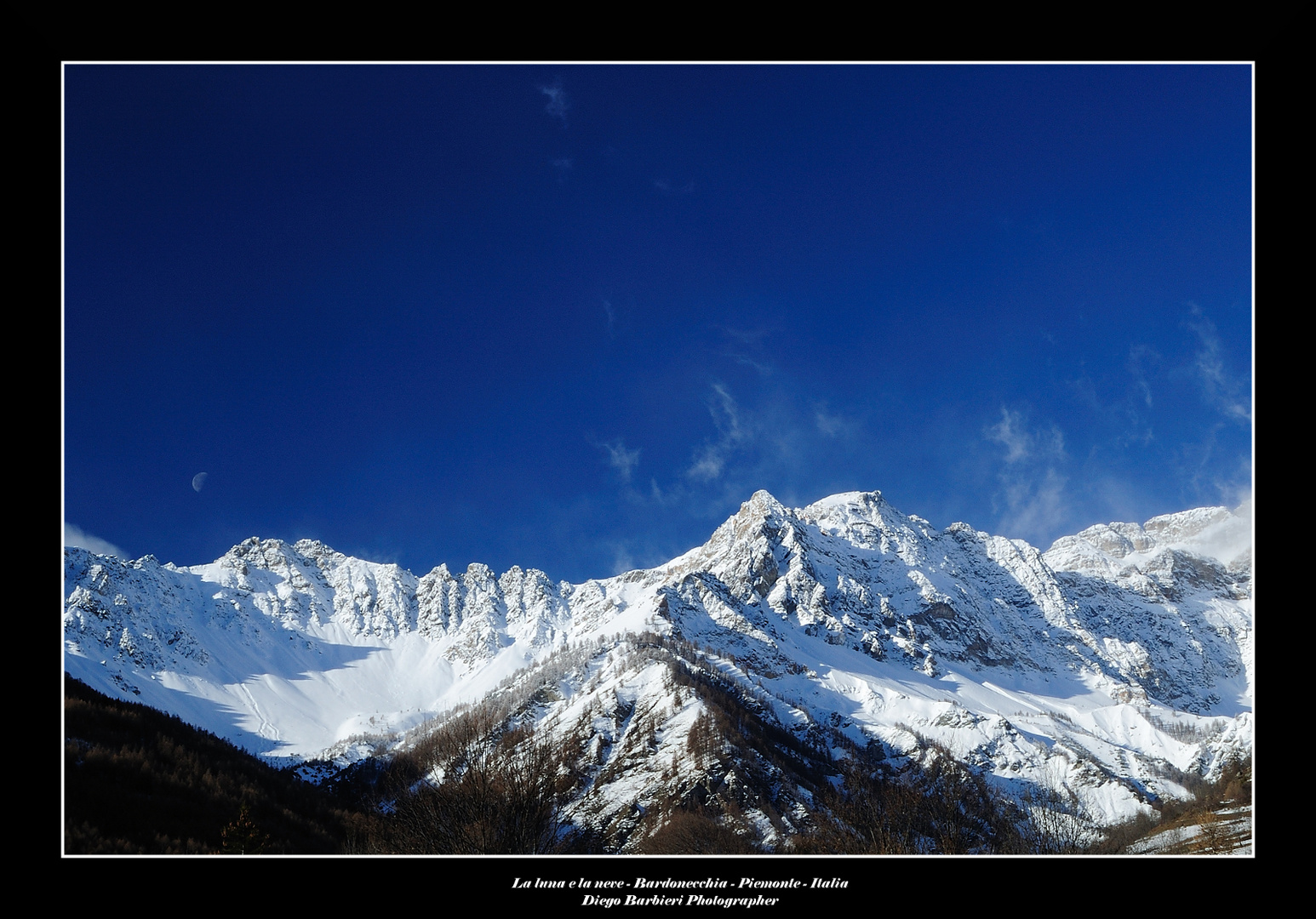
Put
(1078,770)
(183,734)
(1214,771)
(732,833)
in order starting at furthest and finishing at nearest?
1. (1078,770)
2. (1214,771)
3. (732,833)
4. (183,734)
